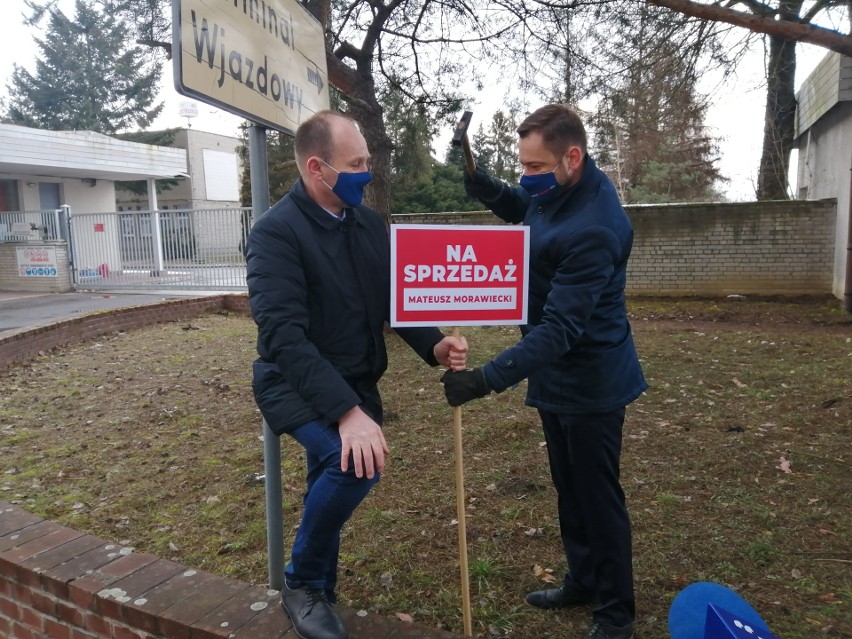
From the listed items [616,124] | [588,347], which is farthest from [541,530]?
[616,124]

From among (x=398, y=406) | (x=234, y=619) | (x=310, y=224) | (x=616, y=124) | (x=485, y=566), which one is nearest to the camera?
(x=310, y=224)

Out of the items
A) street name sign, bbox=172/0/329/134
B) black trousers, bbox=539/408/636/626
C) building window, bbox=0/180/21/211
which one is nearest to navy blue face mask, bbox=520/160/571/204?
black trousers, bbox=539/408/636/626

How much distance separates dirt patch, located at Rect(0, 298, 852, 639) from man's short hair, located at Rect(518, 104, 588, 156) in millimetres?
1799

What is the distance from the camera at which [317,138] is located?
2205 mm

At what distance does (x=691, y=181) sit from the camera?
33.2 meters

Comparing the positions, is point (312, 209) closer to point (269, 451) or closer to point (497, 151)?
point (269, 451)

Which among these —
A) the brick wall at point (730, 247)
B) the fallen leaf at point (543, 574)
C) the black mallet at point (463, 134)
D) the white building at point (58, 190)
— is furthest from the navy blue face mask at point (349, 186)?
the white building at point (58, 190)

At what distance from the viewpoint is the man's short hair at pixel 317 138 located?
7.18 feet

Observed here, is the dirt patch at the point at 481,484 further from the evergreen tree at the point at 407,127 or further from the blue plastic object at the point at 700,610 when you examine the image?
the evergreen tree at the point at 407,127

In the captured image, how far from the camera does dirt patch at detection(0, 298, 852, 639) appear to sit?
291cm

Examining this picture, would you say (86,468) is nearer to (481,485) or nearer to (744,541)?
(481,485)

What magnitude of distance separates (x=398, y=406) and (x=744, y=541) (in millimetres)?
3009

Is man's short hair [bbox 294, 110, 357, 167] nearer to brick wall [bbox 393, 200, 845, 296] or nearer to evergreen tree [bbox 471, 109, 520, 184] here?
brick wall [bbox 393, 200, 845, 296]

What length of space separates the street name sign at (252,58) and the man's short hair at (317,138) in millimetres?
187
